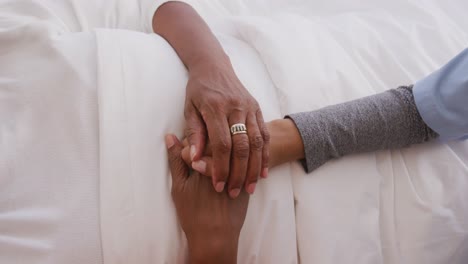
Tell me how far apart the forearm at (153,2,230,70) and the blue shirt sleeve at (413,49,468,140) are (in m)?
0.40

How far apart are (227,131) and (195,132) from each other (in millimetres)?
56

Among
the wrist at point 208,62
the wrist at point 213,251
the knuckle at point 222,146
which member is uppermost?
the wrist at point 208,62

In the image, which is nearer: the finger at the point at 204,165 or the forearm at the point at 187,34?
the finger at the point at 204,165

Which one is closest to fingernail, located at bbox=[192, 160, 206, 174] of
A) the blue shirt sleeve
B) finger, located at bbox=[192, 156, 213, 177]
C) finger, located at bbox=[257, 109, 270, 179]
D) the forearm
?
finger, located at bbox=[192, 156, 213, 177]

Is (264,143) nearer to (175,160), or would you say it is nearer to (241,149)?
(241,149)

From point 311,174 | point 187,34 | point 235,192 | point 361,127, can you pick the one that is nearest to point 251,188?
point 235,192

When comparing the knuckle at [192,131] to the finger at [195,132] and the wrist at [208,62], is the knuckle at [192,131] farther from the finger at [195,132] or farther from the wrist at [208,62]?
the wrist at [208,62]

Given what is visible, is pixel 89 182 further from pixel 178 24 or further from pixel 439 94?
pixel 439 94

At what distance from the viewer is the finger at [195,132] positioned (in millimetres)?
705

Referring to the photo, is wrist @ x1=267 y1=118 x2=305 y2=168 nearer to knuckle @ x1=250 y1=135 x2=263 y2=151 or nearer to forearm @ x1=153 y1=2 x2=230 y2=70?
knuckle @ x1=250 y1=135 x2=263 y2=151

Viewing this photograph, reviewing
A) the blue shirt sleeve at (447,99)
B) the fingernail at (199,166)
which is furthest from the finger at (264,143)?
the blue shirt sleeve at (447,99)

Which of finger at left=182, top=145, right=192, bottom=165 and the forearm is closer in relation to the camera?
finger at left=182, top=145, right=192, bottom=165

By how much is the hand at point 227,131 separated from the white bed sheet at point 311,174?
4 cm

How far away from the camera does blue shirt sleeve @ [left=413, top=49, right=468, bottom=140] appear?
29.9 inches
